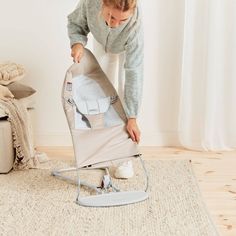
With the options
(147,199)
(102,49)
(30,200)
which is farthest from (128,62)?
(30,200)

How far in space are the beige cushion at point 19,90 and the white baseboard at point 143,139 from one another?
0.33 metres

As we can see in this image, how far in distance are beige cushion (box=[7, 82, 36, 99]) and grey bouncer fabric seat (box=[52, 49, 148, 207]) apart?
0.49m

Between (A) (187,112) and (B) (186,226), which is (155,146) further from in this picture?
(B) (186,226)

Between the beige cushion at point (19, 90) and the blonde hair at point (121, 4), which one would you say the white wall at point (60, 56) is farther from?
the blonde hair at point (121, 4)

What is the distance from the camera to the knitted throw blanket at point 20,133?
2150 mm

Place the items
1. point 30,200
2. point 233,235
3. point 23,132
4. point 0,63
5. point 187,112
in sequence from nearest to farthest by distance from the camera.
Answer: point 233,235, point 30,200, point 23,132, point 0,63, point 187,112

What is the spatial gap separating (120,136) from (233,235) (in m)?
0.61

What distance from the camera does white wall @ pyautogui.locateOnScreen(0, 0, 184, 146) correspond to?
2451 mm

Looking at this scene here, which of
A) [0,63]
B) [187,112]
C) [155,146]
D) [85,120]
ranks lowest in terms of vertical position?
[155,146]

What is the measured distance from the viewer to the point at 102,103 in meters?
1.96

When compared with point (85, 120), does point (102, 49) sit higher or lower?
higher

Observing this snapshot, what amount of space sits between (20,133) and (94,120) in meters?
0.44

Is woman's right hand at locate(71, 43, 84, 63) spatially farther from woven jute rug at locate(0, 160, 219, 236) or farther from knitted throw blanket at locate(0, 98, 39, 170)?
woven jute rug at locate(0, 160, 219, 236)

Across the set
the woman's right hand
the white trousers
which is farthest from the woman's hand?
the woman's right hand
